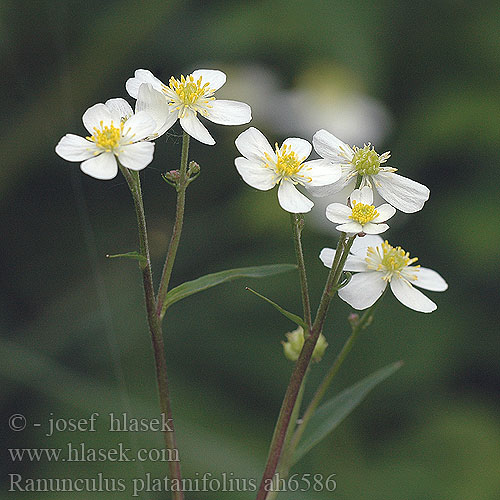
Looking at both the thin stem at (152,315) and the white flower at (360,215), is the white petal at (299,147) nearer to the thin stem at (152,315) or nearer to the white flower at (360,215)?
the white flower at (360,215)

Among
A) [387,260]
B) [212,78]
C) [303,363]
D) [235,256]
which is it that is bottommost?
[303,363]

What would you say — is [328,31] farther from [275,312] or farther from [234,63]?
[275,312]

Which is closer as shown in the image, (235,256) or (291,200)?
(291,200)

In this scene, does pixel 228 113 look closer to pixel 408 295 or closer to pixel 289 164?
pixel 289 164

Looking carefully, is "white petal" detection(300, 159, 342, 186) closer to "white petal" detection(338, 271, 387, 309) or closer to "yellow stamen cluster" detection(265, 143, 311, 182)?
"yellow stamen cluster" detection(265, 143, 311, 182)

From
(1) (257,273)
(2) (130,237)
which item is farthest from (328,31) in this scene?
(1) (257,273)

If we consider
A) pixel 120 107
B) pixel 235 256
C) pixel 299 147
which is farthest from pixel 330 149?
pixel 235 256


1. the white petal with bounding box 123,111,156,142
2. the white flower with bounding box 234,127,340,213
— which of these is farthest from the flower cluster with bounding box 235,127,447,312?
the white petal with bounding box 123,111,156,142
